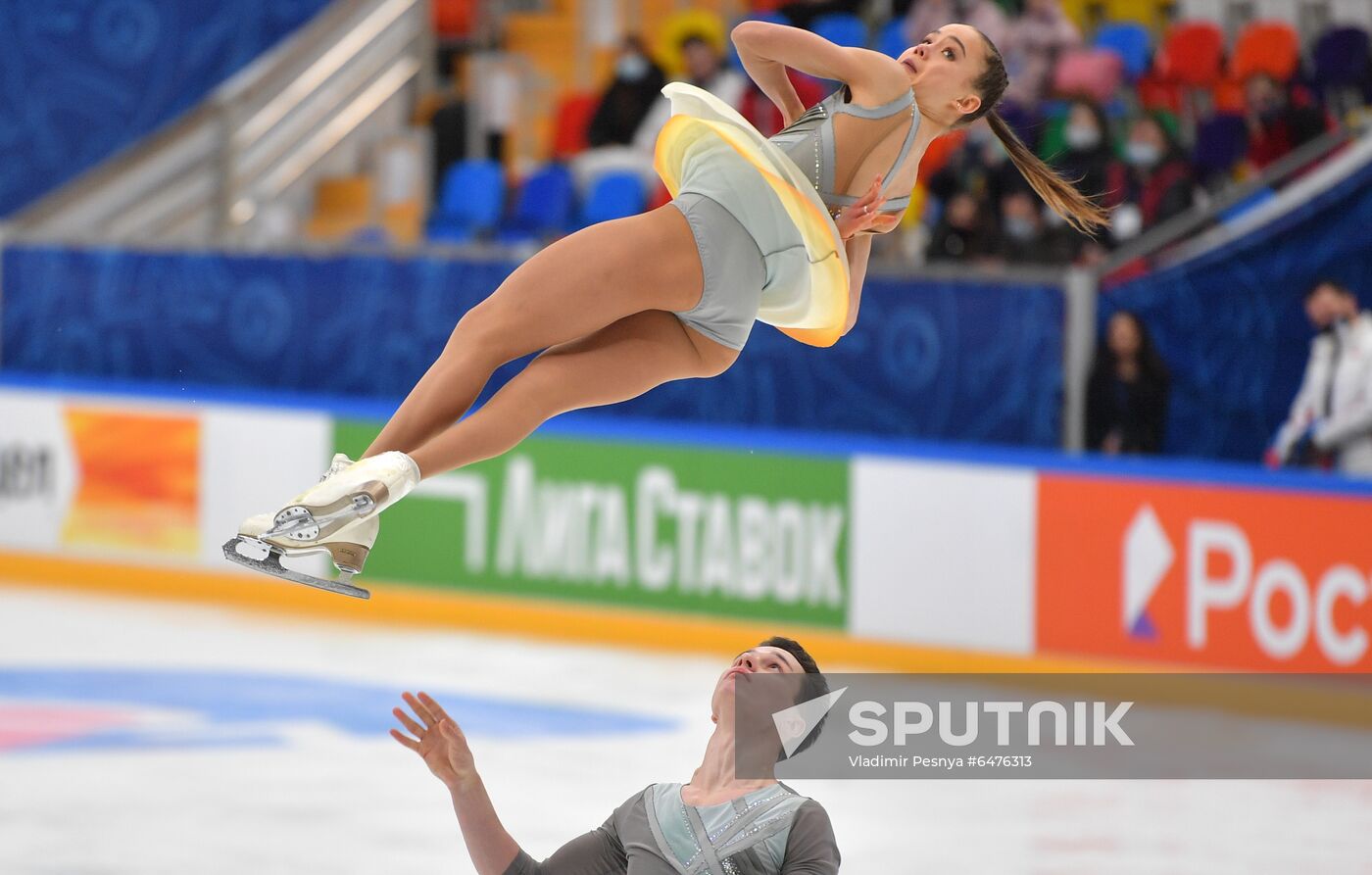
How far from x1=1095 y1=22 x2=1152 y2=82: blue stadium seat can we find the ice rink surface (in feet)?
13.4

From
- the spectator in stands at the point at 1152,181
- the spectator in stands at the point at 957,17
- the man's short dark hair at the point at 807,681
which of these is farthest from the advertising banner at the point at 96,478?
the man's short dark hair at the point at 807,681

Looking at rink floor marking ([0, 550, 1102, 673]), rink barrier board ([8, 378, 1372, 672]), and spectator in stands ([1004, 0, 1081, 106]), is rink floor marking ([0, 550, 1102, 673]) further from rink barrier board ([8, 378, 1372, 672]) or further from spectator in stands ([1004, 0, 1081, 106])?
spectator in stands ([1004, 0, 1081, 106])

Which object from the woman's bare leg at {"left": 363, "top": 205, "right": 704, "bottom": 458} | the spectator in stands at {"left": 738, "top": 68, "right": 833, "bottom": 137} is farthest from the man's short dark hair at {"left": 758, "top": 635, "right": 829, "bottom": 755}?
the spectator in stands at {"left": 738, "top": 68, "right": 833, "bottom": 137}

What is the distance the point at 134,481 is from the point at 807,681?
736 cm

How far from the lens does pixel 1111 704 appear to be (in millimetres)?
7887

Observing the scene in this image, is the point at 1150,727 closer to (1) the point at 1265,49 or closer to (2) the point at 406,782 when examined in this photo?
(2) the point at 406,782

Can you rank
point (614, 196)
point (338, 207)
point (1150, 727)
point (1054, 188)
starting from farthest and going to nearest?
point (338, 207)
point (614, 196)
point (1150, 727)
point (1054, 188)

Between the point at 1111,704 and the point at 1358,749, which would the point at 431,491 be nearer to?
the point at 1111,704

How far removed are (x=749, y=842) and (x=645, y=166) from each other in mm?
7818

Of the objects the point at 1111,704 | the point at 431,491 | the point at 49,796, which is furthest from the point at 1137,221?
the point at 49,796

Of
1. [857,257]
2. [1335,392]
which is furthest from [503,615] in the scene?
[857,257]

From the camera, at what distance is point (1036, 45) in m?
10.4

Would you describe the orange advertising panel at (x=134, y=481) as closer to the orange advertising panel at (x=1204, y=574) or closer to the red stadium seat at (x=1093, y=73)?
the orange advertising panel at (x=1204, y=574)

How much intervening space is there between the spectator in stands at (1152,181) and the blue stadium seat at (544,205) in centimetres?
312
